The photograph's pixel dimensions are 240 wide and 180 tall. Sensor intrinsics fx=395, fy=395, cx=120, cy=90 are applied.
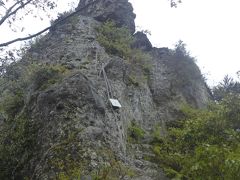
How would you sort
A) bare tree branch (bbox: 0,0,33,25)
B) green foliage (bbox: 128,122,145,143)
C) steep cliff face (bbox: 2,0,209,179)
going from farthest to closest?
green foliage (bbox: 128,122,145,143) → bare tree branch (bbox: 0,0,33,25) → steep cliff face (bbox: 2,0,209,179)

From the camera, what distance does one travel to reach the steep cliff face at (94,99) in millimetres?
10273

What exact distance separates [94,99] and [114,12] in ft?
41.3

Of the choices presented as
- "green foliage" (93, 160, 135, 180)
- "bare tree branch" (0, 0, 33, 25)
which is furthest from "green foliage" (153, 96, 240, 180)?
"bare tree branch" (0, 0, 33, 25)

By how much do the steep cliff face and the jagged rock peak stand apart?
6 centimetres

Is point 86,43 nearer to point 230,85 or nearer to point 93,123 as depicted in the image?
point 93,123

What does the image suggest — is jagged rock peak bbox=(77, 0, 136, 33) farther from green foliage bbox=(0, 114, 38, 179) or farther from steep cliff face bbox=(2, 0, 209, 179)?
green foliage bbox=(0, 114, 38, 179)

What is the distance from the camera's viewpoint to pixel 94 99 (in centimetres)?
1228

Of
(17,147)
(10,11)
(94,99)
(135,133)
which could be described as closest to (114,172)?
(94,99)

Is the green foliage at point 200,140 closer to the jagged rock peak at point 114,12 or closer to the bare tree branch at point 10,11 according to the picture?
the bare tree branch at point 10,11

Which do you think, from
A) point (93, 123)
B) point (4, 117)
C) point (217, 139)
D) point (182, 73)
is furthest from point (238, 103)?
point (182, 73)

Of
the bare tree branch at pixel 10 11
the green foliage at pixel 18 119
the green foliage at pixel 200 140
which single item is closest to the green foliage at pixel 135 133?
the green foliage at pixel 200 140

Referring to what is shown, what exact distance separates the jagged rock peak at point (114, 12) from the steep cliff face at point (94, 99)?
0.21 feet

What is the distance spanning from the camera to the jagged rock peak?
23556 mm

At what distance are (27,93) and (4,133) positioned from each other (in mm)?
2878
